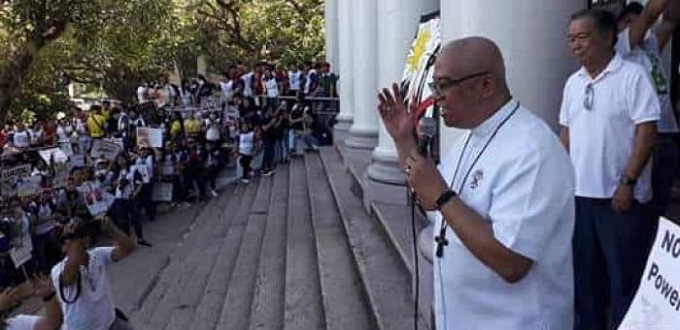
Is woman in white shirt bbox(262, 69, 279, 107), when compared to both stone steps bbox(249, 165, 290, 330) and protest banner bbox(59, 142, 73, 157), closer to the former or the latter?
protest banner bbox(59, 142, 73, 157)

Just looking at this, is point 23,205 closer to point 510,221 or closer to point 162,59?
point 510,221

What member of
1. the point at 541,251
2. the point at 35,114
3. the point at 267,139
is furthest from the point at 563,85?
the point at 35,114

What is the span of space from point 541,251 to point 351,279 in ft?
15.8

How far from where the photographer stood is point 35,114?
32562 millimetres

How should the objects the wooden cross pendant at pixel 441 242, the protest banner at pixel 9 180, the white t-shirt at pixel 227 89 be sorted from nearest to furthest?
the wooden cross pendant at pixel 441 242 → the protest banner at pixel 9 180 → the white t-shirt at pixel 227 89

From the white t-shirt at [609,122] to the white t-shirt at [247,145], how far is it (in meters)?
14.6

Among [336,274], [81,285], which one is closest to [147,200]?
[336,274]

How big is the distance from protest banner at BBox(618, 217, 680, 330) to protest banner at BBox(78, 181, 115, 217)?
41.9ft

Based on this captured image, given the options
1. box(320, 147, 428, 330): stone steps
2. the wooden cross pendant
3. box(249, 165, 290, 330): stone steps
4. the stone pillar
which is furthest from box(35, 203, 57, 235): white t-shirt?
the wooden cross pendant

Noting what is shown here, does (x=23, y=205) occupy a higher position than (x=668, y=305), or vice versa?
(x=668, y=305)

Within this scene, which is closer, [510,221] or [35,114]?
[510,221]

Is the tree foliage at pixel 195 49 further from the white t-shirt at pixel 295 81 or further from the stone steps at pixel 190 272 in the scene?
the stone steps at pixel 190 272

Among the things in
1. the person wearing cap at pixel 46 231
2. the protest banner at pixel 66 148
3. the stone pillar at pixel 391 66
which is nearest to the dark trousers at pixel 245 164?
the person wearing cap at pixel 46 231

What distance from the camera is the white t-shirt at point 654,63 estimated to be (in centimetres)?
374
